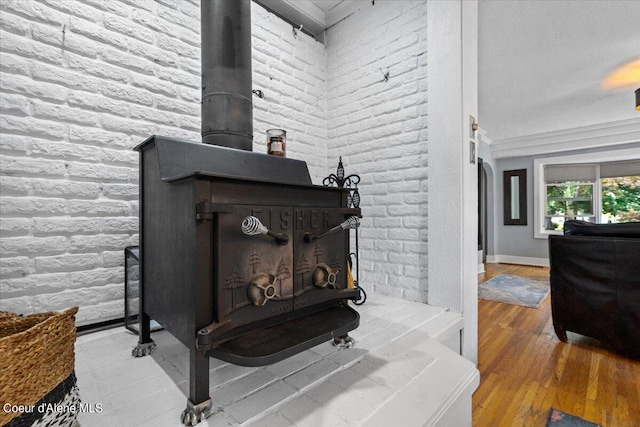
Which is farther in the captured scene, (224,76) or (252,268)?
(224,76)

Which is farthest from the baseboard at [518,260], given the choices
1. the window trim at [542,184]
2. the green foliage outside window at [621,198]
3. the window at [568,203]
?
the green foliage outside window at [621,198]

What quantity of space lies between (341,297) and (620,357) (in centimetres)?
235

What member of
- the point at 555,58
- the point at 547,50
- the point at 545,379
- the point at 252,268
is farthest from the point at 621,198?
the point at 252,268

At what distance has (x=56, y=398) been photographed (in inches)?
27.3

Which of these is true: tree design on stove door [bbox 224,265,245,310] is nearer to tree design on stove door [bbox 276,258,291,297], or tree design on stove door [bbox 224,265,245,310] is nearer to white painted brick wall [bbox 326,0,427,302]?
tree design on stove door [bbox 276,258,291,297]

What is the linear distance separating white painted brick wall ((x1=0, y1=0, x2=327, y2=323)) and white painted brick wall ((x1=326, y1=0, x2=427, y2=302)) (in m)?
1.14

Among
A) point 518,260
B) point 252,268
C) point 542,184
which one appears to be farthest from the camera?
point 518,260

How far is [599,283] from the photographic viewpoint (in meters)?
2.15

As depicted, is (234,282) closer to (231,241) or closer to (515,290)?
(231,241)

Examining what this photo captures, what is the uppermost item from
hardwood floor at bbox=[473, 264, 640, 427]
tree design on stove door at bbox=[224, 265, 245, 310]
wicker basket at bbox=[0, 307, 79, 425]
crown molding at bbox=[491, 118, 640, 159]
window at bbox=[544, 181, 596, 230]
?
crown molding at bbox=[491, 118, 640, 159]

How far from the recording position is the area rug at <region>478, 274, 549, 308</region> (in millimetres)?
3464

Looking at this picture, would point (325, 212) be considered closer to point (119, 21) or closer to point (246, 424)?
point (246, 424)

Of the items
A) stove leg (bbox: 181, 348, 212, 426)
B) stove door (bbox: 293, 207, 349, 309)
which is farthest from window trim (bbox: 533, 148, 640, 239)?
stove leg (bbox: 181, 348, 212, 426)

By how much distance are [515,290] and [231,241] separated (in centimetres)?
429
